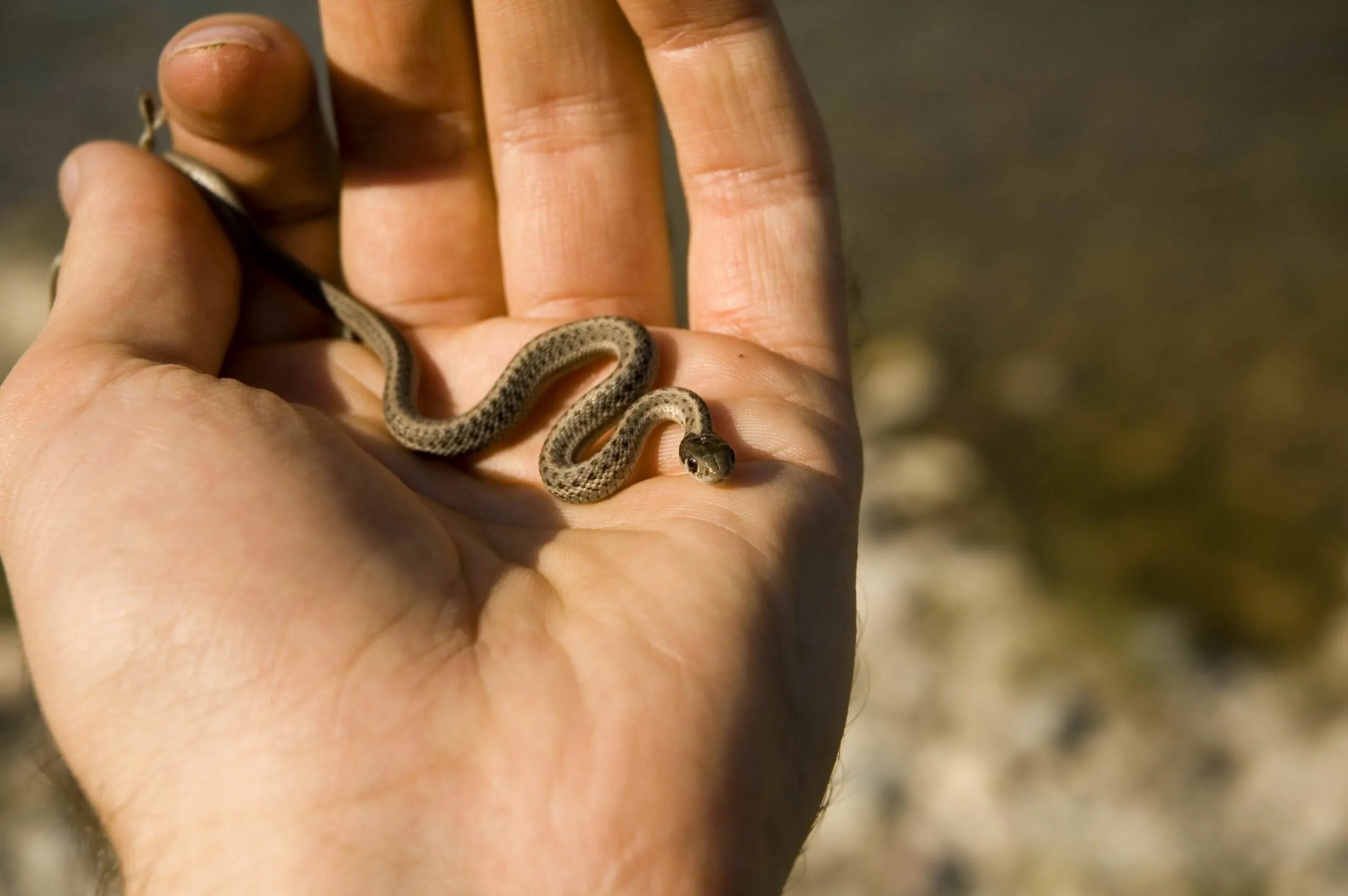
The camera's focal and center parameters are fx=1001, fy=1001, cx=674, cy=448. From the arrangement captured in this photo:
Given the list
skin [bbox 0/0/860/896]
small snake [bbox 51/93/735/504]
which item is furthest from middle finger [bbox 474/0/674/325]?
small snake [bbox 51/93/735/504]

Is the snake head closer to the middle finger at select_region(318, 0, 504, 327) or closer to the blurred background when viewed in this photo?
the blurred background

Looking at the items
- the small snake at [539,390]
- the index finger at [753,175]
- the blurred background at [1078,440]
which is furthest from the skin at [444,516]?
the blurred background at [1078,440]

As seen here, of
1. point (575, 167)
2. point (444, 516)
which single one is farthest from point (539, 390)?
point (444, 516)

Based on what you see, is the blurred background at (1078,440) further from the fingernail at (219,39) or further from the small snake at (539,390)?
the fingernail at (219,39)

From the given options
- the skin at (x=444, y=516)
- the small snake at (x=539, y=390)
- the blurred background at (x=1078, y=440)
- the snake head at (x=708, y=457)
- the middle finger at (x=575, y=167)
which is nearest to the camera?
the skin at (x=444, y=516)

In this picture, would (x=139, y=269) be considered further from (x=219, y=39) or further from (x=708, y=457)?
(x=708, y=457)
